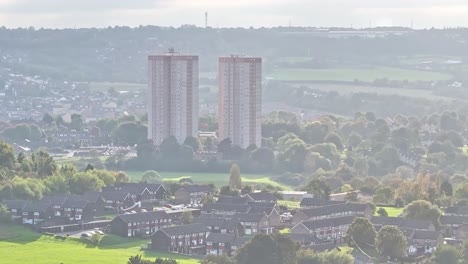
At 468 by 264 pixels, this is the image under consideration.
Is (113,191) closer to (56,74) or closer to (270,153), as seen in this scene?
(270,153)

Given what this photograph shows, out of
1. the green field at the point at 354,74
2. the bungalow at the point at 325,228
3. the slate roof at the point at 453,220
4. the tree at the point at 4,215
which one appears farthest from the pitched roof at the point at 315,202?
the green field at the point at 354,74

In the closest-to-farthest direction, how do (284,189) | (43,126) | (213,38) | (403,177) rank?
(284,189) < (403,177) < (43,126) < (213,38)

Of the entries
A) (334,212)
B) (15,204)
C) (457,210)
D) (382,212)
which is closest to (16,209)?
(15,204)

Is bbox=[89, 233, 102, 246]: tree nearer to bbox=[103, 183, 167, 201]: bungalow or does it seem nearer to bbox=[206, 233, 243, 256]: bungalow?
bbox=[206, 233, 243, 256]: bungalow

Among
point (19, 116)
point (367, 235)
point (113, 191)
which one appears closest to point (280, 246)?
point (367, 235)

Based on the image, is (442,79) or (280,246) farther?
(442,79)

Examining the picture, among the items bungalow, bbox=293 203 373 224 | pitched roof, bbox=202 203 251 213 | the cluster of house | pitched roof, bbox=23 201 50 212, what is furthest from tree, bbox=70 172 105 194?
bungalow, bbox=293 203 373 224

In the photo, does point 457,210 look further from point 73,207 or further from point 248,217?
point 73,207
